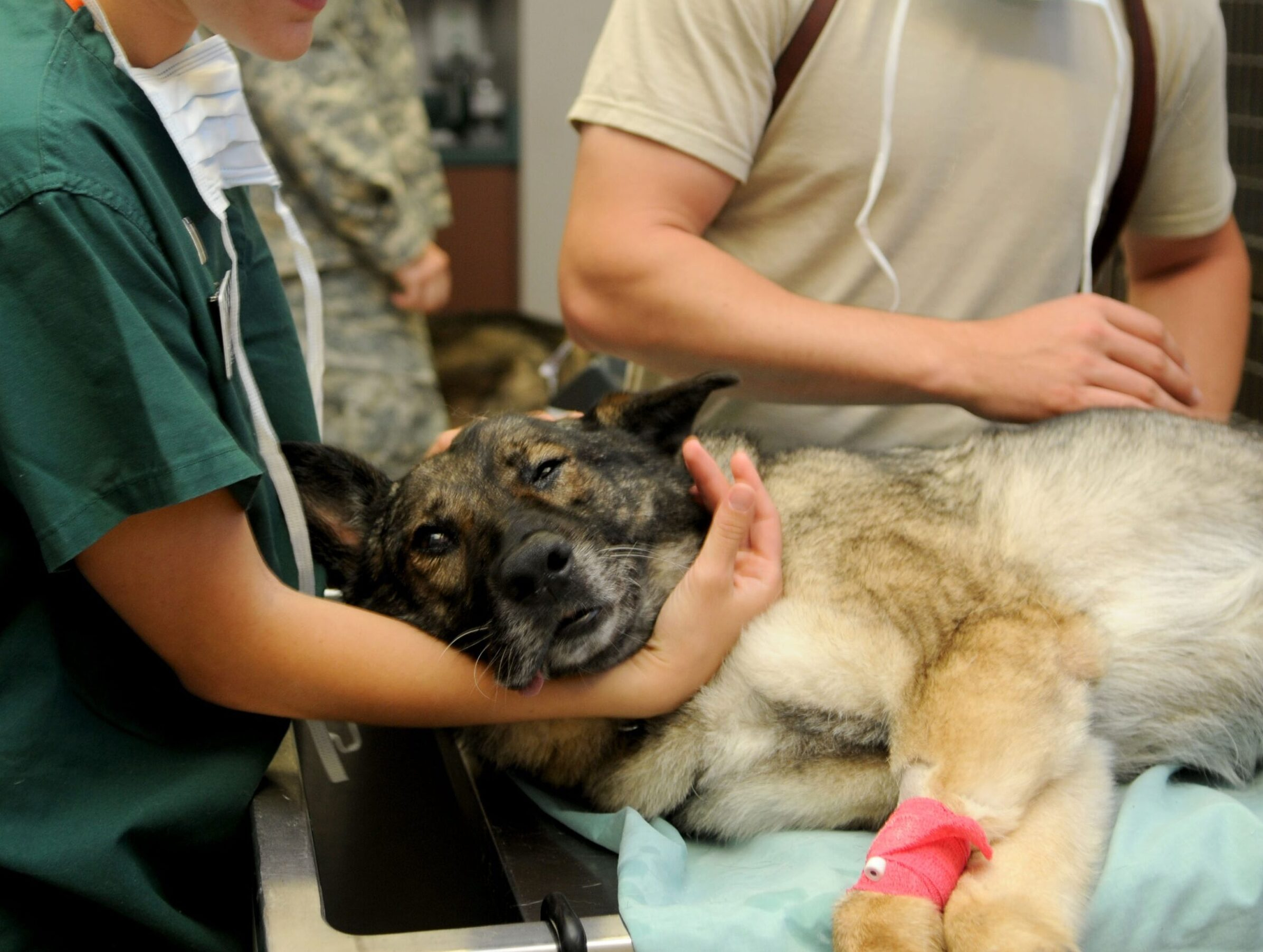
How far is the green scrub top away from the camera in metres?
1.00

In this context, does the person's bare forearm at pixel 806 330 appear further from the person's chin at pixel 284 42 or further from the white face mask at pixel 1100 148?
the person's chin at pixel 284 42

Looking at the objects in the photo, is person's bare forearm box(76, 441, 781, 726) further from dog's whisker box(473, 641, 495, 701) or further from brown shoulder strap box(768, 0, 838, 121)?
brown shoulder strap box(768, 0, 838, 121)

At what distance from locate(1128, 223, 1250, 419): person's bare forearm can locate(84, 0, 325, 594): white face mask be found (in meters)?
1.73

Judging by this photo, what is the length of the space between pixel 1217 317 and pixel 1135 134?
0.47 meters

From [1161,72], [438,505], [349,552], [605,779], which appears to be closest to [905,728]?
[605,779]

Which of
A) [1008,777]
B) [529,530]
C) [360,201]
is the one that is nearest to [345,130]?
[360,201]

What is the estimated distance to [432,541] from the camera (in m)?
1.60

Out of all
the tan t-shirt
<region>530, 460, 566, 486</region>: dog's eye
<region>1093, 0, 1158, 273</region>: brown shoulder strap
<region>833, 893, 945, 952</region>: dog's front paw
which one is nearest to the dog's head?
<region>530, 460, 566, 486</region>: dog's eye

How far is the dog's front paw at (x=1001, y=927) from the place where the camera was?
110 centimetres

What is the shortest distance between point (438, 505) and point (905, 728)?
740mm

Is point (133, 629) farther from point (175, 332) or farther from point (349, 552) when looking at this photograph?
point (349, 552)

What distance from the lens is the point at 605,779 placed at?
1497 millimetres

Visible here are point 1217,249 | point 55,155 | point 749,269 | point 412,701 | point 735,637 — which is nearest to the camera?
point 55,155

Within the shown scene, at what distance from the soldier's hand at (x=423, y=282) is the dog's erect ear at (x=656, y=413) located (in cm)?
159
